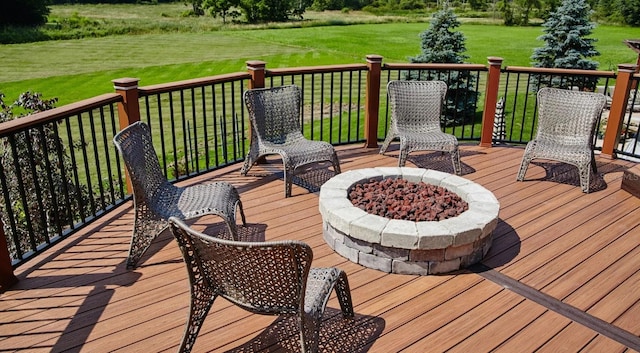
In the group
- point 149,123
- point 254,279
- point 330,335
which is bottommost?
point 330,335

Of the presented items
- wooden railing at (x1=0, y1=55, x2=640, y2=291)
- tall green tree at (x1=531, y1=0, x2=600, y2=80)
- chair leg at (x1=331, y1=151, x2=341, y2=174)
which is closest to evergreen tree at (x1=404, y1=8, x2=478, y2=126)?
tall green tree at (x1=531, y1=0, x2=600, y2=80)

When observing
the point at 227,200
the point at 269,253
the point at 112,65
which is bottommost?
the point at 112,65

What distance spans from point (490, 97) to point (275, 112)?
2405 millimetres

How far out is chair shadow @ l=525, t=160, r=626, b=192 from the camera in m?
4.53

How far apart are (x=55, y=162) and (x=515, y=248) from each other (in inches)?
186

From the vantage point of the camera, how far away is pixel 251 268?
1.96 meters

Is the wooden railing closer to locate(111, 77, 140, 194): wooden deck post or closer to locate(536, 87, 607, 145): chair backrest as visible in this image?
locate(111, 77, 140, 194): wooden deck post

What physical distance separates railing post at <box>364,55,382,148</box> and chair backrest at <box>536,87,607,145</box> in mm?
1623

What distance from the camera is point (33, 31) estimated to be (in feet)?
100

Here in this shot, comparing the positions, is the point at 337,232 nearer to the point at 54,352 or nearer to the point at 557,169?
the point at 54,352

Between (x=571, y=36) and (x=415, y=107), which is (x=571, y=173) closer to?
(x=415, y=107)

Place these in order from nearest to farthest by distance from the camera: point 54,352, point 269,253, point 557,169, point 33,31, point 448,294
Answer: point 269,253 → point 54,352 → point 448,294 → point 557,169 → point 33,31

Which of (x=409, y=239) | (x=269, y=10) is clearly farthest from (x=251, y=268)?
(x=269, y=10)

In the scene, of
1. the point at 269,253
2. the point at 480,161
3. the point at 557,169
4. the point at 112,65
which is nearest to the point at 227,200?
the point at 269,253
